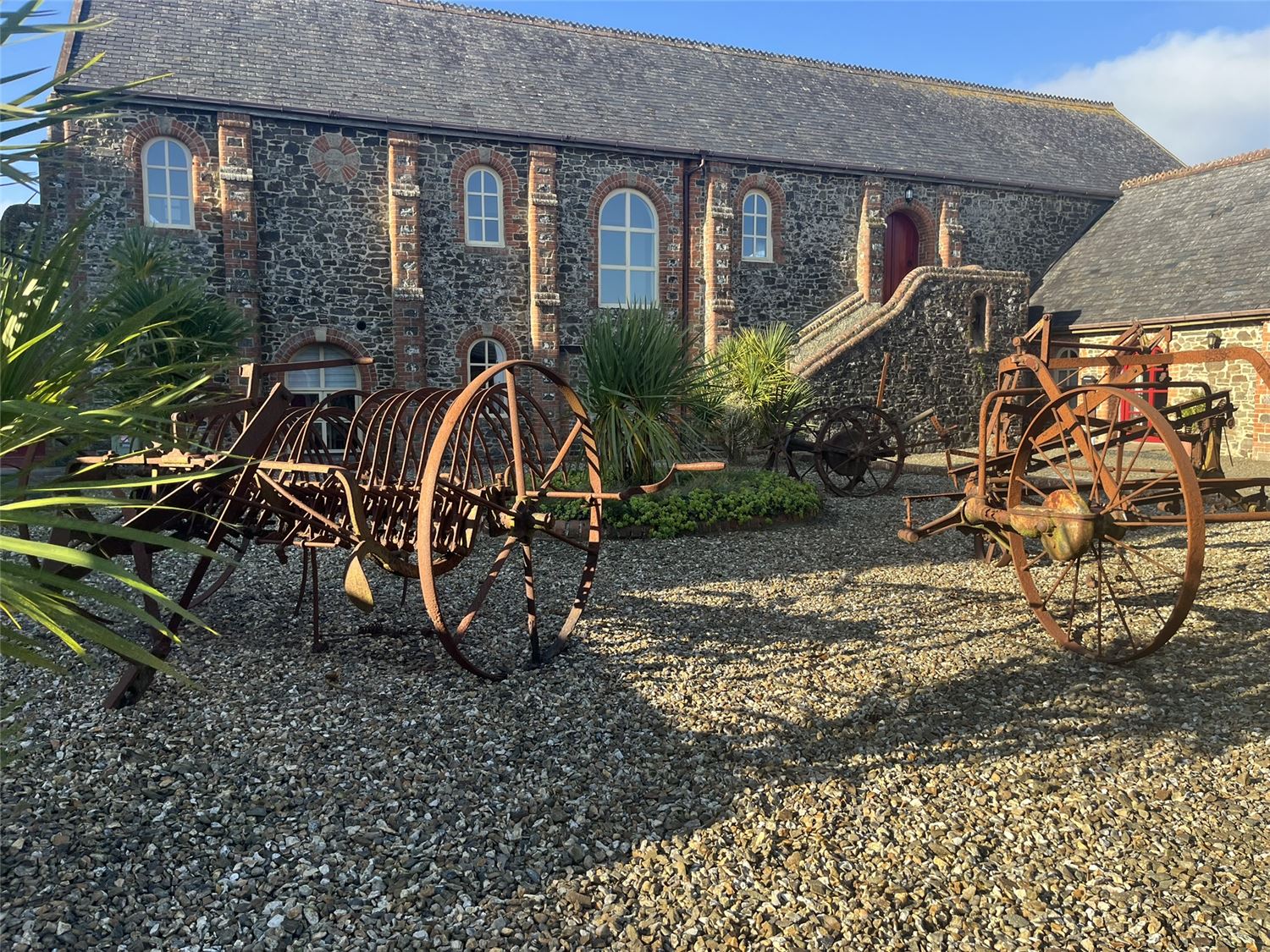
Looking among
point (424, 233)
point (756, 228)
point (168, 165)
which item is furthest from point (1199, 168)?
point (168, 165)

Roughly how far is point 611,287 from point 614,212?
1.52 metres

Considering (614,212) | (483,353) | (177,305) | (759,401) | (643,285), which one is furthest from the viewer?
(643,285)

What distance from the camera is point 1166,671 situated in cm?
466

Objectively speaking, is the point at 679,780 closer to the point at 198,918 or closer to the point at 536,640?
the point at 536,640

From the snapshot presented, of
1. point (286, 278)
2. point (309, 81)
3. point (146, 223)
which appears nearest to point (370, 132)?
point (309, 81)

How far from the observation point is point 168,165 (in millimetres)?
14781

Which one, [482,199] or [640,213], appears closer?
[482,199]

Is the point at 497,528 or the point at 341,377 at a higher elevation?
the point at 341,377

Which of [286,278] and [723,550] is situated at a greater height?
[286,278]

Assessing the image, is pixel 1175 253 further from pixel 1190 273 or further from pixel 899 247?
pixel 899 247

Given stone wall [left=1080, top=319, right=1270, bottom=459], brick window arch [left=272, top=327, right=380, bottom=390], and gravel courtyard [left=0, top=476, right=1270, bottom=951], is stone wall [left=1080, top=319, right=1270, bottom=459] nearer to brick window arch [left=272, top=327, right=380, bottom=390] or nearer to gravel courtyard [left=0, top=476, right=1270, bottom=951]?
gravel courtyard [left=0, top=476, right=1270, bottom=951]

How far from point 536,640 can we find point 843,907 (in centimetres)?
238

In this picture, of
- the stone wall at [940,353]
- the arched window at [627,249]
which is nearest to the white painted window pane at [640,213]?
the arched window at [627,249]

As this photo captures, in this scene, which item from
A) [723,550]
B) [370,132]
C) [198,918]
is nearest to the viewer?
[198,918]
